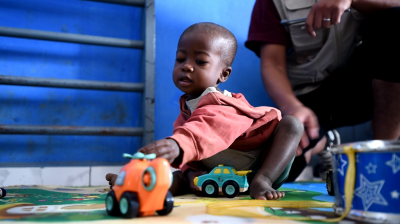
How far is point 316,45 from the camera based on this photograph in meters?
1.46

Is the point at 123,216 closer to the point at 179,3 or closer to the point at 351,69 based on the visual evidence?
the point at 351,69

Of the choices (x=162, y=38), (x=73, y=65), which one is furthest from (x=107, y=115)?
(x=162, y=38)

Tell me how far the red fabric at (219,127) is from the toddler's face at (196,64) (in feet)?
0.22

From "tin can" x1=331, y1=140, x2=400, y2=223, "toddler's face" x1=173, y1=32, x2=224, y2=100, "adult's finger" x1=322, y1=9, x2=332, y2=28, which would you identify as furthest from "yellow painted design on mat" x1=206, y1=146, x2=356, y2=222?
"adult's finger" x1=322, y1=9, x2=332, y2=28

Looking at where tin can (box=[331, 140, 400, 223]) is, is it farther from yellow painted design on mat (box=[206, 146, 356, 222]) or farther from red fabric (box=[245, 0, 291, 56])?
red fabric (box=[245, 0, 291, 56])

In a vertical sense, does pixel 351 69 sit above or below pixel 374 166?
above

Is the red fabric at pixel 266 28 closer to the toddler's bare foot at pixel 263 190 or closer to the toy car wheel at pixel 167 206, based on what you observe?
the toddler's bare foot at pixel 263 190

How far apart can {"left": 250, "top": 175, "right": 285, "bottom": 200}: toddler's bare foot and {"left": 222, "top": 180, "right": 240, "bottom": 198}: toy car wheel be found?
57 mm

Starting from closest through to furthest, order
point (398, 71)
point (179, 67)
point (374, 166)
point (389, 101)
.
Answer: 1. point (374, 166)
2. point (179, 67)
3. point (398, 71)
4. point (389, 101)

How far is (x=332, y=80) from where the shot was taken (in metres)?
1.49

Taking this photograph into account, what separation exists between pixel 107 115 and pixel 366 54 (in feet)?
3.67

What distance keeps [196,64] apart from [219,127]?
0.30 metres

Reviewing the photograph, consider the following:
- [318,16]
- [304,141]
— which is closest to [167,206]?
[304,141]

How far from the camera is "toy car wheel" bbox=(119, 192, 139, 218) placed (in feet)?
1.65
